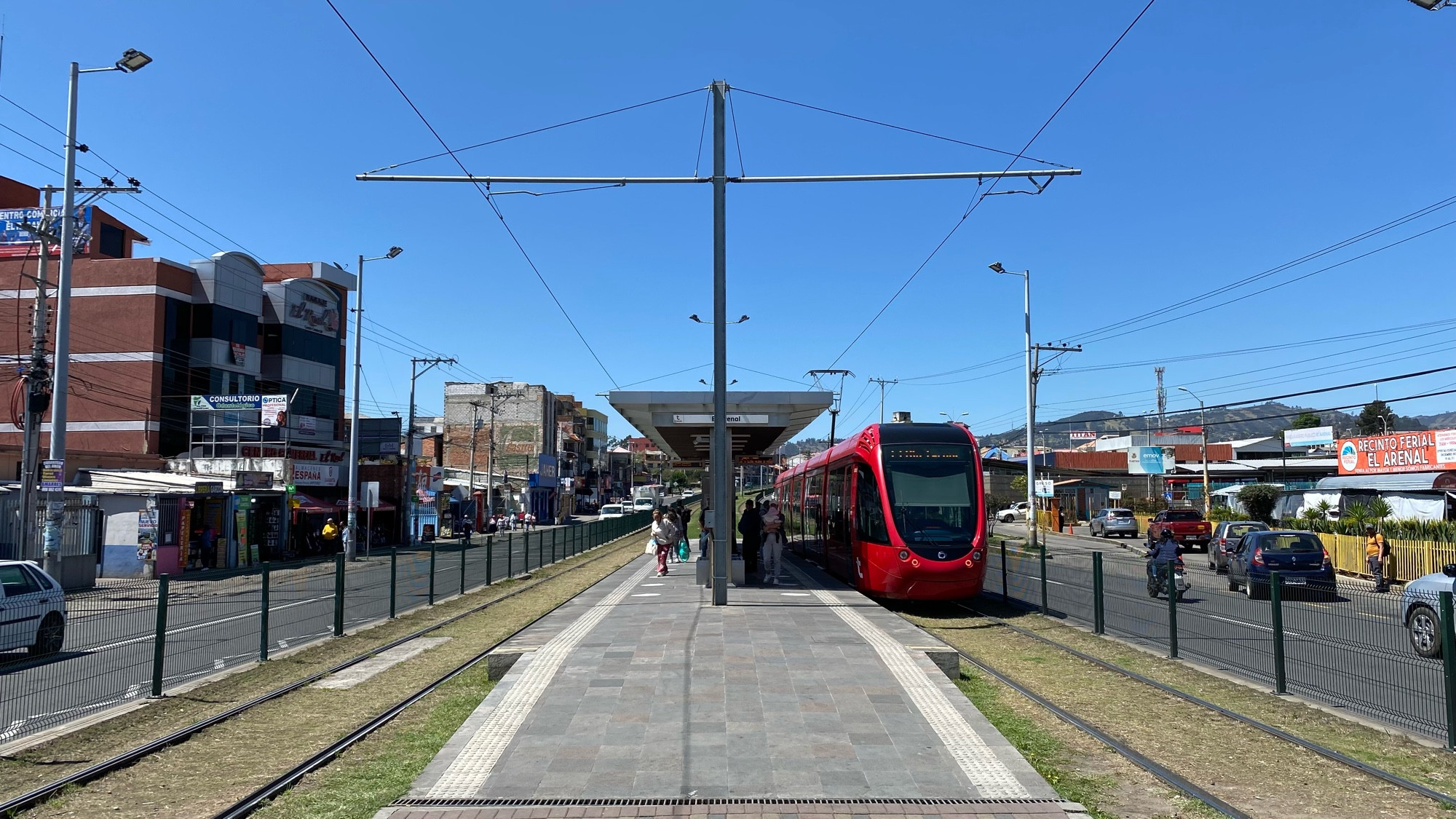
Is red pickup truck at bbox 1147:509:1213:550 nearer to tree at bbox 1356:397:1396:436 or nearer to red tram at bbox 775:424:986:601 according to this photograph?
red tram at bbox 775:424:986:601

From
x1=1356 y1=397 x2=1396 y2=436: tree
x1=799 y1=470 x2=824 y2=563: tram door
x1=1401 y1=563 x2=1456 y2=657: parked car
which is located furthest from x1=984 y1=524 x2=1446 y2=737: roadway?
x1=1356 y1=397 x2=1396 y2=436: tree

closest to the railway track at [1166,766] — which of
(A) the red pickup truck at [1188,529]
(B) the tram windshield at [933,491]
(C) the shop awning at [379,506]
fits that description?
(B) the tram windshield at [933,491]

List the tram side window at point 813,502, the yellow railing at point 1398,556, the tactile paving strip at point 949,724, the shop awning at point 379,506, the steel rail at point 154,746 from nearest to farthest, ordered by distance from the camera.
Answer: the tactile paving strip at point 949,724, the steel rail at point 154,746, the yellow railing at point 1398,556, the tram side window at point 813,502, the shop awning at point 379,506

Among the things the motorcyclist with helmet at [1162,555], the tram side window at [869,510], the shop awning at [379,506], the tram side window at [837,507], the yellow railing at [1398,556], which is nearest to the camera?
the tram side window at [869,510]

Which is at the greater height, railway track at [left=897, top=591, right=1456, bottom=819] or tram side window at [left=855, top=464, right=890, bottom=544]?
tram side window at [left=855, top=464, right=890, bottom=544]

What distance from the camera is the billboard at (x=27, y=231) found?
84.7 ft

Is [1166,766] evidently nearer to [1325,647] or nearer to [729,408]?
[1325,647]

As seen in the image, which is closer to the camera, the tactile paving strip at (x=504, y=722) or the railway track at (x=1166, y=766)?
the tactile paving strip at (x=504, y=722)

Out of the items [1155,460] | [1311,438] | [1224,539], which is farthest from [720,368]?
[1311,438]

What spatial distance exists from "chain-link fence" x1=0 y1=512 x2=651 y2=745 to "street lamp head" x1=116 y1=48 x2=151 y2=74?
10995 mm

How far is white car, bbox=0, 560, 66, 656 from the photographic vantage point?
41.3 ft

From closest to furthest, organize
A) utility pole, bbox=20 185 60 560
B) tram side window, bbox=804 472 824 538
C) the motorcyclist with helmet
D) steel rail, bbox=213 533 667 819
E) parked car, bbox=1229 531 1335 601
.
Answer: steel rail, bbox=213 533 667 819, the motorcyclist with helmet, parked car, bbox=1229 531 1335 601, utility pole, bbox=20 185 60 560, tram side window, bbox=804 472 824 538

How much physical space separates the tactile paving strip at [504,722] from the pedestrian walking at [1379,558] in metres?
20.3

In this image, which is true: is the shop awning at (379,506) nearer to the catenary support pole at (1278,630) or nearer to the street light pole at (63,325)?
the street light pole at (63,325)
